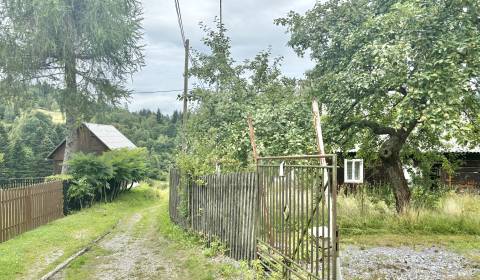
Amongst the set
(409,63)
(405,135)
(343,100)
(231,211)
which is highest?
(409,63)

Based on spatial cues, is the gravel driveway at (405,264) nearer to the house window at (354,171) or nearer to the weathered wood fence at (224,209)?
the weathered wood fence at (224,209)

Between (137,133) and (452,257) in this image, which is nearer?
(452,257)

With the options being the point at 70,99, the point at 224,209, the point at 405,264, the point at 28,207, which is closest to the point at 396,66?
the point at 405,264

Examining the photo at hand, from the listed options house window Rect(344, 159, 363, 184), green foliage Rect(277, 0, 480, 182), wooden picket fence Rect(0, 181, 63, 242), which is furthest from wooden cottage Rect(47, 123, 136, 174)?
house window Rect(344, 159, 363, 184)

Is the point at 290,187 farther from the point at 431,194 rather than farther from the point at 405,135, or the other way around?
the point at 431,194

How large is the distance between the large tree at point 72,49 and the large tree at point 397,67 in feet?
38.5

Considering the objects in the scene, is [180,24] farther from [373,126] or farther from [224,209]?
[224,209]

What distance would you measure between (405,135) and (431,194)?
2.21 metres

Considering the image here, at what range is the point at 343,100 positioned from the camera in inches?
371

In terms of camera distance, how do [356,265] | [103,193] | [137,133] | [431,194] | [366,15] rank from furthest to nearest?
[137,133] → [103,193] → [431,194] → [366,15] → [356,265]

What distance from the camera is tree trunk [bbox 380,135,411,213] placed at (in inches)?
433

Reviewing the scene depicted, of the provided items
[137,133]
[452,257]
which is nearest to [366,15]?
[452,257]

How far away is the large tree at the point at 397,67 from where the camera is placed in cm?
800

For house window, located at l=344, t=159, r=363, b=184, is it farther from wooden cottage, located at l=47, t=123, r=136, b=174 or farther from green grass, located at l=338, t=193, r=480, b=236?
wooden cottage, located at l=47, t=123, r=136, b=174
